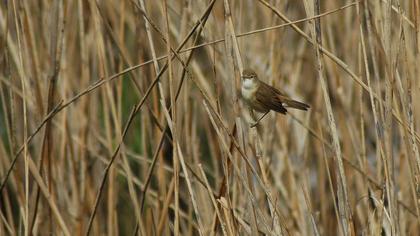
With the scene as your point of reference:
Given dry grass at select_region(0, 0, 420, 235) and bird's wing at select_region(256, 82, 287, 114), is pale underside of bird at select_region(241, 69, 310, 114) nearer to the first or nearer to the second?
bird's wing at select_region(256, 82, 287, 114)

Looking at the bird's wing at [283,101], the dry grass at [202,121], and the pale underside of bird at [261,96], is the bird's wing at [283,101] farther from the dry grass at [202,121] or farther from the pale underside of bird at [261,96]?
the dry grass at [202,121]

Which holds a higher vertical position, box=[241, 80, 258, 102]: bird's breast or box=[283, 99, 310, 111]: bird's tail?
box=[241, 80, 258, 102]: bird's breast

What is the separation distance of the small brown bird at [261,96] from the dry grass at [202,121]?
0.37 ft

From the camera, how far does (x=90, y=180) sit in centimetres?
276

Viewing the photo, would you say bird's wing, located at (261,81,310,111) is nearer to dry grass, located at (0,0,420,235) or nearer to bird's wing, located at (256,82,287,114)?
bird's wing, located at (256,82,287,114)

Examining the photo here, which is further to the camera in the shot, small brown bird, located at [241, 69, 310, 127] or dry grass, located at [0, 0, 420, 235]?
small brown bird, located at [241, 69, 310, 127]

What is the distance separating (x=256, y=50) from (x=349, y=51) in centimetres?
37

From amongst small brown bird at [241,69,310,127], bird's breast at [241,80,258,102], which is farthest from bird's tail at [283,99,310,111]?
bird's breast at [241,80,258,102]

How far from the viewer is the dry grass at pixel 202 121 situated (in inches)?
70.2

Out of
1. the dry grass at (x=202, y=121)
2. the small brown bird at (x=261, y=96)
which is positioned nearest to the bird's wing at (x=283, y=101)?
the small brown bird at (x=261, y=96)

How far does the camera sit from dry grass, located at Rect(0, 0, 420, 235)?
5.85 feet

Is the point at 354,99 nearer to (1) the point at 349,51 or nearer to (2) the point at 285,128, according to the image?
(1) the point at 349,51

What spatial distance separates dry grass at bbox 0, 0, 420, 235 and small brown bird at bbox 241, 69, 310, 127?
0.37 feet

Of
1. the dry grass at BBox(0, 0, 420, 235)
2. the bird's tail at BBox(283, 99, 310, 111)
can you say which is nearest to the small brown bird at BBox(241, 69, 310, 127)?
the bird's tail at BBox(283, 99, 310, 111)
